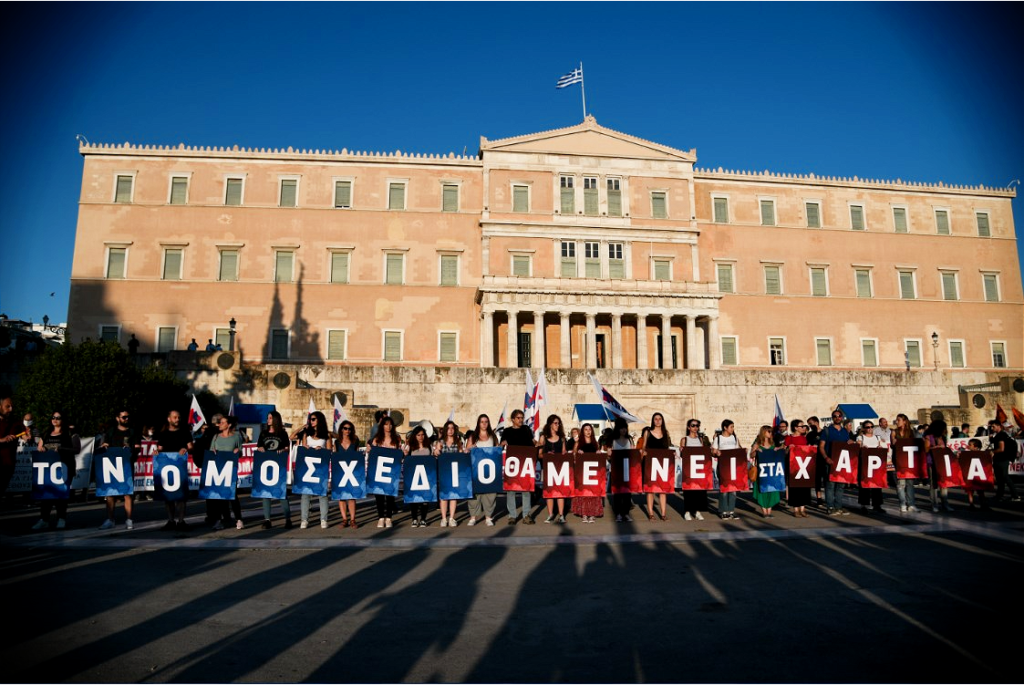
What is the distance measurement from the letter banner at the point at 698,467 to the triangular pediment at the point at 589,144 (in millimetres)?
32507

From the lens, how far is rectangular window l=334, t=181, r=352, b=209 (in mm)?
40750

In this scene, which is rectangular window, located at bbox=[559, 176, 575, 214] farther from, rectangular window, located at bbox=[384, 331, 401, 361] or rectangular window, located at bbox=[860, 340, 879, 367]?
rectangular window, located at bbox=[860, 340, 879, 367]

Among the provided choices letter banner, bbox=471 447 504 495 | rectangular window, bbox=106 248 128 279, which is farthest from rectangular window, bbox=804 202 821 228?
rectangular window, bbox=106 248 128 279

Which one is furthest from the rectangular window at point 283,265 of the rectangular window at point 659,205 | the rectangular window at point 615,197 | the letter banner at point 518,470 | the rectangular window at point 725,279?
the letter banner at point 518,470

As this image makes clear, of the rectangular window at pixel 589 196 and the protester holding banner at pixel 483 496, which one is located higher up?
the rectangular window at pixel 589 196

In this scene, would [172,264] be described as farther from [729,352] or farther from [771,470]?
[771,470]

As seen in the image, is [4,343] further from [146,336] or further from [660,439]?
[660,439]

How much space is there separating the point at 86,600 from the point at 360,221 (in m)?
36.1

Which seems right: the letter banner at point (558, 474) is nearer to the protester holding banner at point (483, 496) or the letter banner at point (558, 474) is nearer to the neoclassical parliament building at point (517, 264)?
the protester holding banner at point (483, 496)

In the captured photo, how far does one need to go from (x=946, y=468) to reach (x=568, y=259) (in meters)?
29.4

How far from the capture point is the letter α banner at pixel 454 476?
11414 millimetres

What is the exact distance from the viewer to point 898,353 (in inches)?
1698

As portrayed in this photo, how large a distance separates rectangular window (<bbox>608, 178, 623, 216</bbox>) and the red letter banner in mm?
31263

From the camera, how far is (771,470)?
41.1 ft
